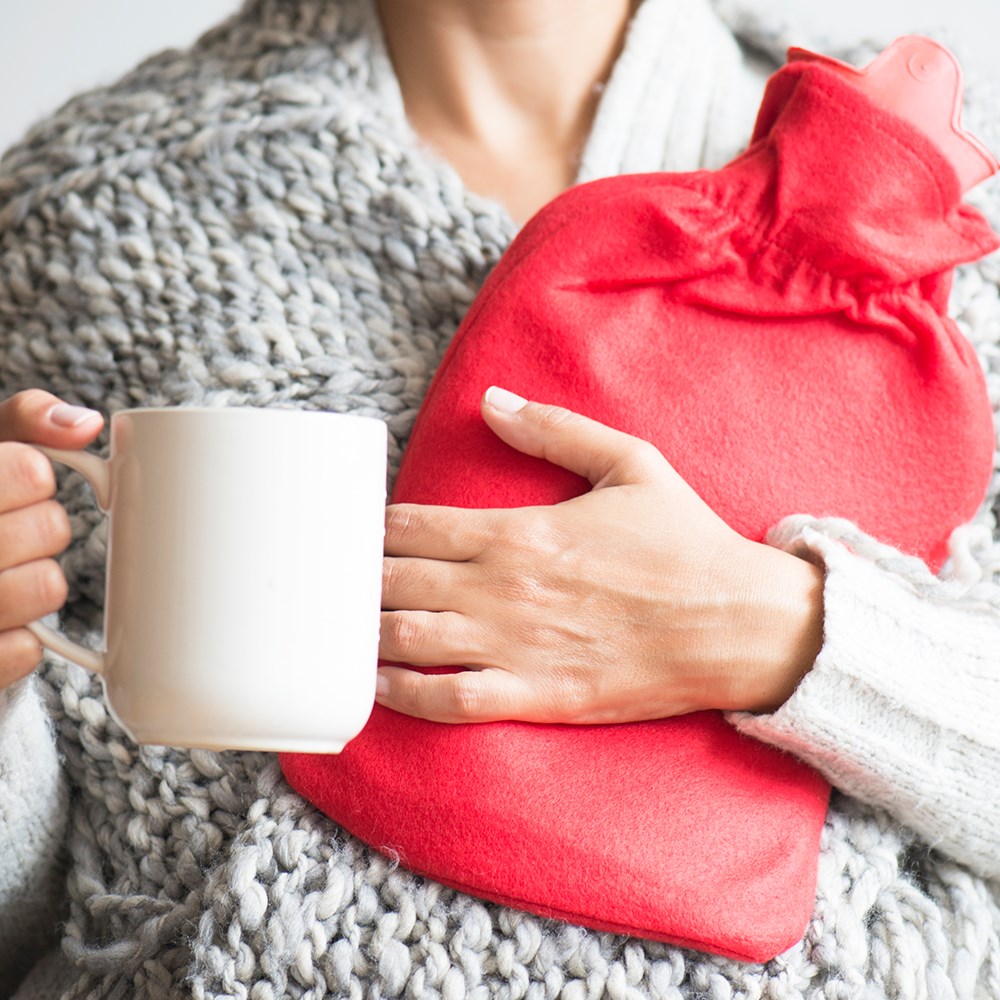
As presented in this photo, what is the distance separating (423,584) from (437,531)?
1.3 inches

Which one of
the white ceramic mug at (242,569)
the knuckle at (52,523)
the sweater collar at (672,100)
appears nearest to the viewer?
the white ceramic mug at (242,569)

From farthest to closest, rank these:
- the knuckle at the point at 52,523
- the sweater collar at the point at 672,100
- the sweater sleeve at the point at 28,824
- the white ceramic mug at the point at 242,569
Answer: the sweater collar at the point at 672,100 → the sweater sleeve at the point at 28,824 → the knuckle at the point at 52,523 → the white ceramic mug at the point at 242,569

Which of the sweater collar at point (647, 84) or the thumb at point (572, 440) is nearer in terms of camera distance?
the thumb at point (572, 440)

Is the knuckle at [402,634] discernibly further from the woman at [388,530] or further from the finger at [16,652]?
the finger at [16,652]

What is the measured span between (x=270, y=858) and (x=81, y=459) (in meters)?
0.28

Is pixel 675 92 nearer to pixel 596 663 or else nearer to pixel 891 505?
pixel 891 505

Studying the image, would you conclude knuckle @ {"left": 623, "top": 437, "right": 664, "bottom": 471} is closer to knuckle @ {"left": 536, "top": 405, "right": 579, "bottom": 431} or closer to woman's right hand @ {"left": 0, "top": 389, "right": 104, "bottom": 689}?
knuckle @ {"left": 536, "top": 405, "right": 579, "bottom": 431}

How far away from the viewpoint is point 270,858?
2.20ft

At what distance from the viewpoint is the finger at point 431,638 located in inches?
25.4

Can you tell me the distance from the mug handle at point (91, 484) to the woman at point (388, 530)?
3cm

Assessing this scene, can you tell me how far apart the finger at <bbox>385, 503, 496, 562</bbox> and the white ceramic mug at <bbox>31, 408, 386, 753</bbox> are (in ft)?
0.45

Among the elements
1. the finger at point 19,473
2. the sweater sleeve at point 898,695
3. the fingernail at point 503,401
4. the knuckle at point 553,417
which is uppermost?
the finger at point 19,473

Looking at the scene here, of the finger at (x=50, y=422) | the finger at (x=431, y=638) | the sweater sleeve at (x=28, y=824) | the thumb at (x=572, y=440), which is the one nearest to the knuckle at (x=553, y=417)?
the thumb at (x=572, y=440)

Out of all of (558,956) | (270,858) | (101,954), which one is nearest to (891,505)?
(558,956)
